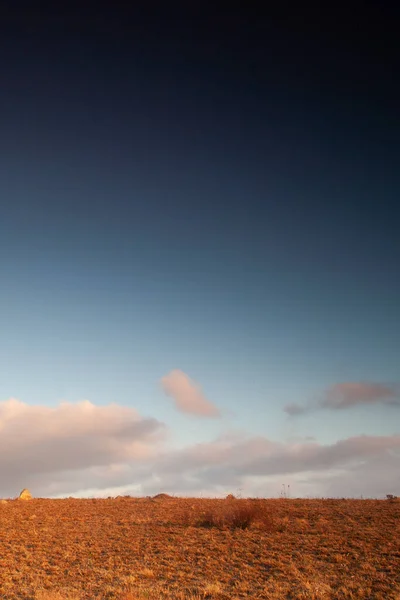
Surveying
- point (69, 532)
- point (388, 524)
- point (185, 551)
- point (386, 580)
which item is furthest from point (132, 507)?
point (386, 580)

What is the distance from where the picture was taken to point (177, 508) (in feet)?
112

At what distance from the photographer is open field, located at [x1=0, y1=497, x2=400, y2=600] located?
16.2m

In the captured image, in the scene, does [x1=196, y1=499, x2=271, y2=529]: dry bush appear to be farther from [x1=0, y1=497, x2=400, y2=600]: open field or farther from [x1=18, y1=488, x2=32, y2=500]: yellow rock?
[x1=18, y1=488, x2=32, y2=500]: yellow rock

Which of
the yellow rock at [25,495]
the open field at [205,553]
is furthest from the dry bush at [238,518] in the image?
the yellow rock at [25,495]

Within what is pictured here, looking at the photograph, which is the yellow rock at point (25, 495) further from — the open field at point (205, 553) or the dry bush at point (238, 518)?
the dry bush at point (238, 518)

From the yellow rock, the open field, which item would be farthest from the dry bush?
the yellow rock

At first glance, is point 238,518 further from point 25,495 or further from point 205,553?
point 25,495

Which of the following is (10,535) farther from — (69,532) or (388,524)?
(388,524)

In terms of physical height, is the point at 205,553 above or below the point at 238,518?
below

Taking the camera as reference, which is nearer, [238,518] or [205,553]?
[205,553]

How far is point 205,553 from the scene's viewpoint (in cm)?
2086

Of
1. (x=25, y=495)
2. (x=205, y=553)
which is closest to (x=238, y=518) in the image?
(x=205, y=553)

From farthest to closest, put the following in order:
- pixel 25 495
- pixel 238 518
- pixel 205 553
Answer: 1. pixel 25 495
2. pixel 238 518
3. pixel 205 553

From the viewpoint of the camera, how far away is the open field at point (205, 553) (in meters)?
16.2
